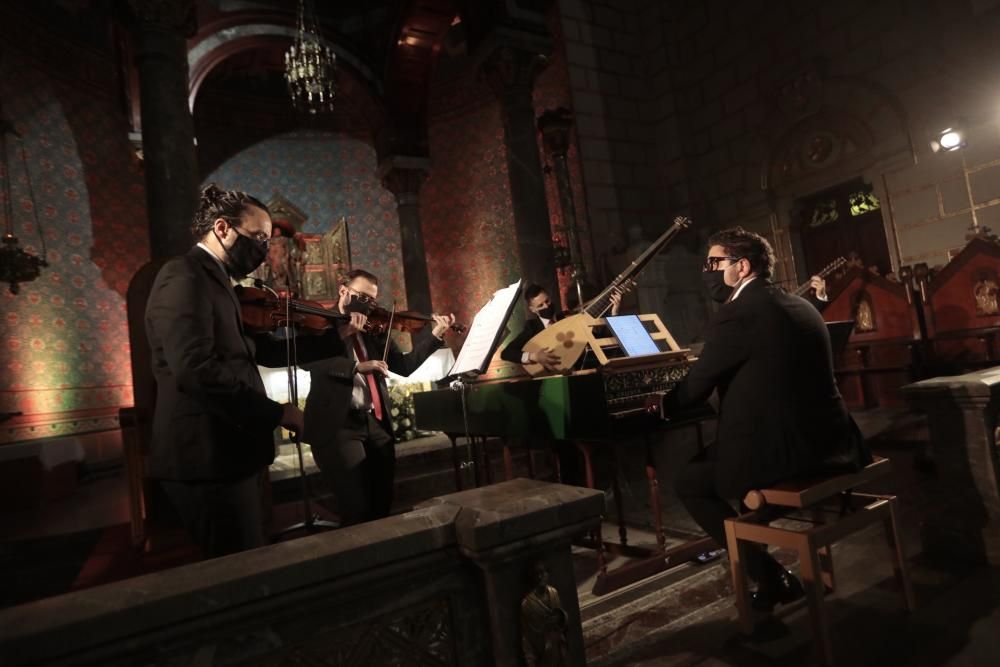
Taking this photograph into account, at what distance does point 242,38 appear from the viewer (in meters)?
9.06

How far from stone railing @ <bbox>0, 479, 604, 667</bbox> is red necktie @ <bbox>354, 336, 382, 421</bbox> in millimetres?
1700

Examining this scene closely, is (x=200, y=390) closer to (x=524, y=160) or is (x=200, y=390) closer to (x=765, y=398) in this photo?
(x=765, y=398)

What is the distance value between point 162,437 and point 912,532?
349 cm

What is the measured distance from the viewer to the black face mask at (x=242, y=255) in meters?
1.93

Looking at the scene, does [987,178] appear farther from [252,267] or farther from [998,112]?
[252,267]

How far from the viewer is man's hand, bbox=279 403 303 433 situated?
1.77m

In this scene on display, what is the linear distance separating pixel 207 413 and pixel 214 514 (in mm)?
300

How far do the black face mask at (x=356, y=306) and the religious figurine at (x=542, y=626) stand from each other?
2.14 meters

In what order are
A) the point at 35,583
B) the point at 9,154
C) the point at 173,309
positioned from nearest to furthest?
the point at 173,309 → the point at 35,583 → the point at 9,154

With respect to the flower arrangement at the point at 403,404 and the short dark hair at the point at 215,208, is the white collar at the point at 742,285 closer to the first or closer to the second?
the short dark hair at the point at 215,208

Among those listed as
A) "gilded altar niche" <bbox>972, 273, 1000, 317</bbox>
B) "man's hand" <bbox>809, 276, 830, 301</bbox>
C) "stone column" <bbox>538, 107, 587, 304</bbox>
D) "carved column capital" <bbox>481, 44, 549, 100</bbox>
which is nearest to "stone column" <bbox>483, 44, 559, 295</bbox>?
"carved column capital" <bbox>481, 44, 549, 100</bbox>

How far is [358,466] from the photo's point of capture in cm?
292

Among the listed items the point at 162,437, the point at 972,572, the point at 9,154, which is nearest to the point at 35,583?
the point at 162,437

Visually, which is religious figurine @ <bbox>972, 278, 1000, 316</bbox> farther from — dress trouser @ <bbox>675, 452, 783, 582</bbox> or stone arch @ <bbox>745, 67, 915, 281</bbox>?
dress trouser @ <bbox>675, 452, 783, 582</bbox>
